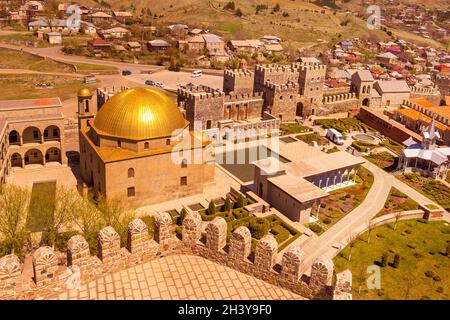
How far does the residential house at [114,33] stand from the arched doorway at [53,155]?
86.7 meters

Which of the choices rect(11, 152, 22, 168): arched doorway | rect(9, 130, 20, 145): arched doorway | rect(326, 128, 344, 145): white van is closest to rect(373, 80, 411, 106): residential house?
rect(326, 128, 344, 145): white van

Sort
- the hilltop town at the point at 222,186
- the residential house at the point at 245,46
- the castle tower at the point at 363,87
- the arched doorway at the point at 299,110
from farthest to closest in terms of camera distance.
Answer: the residential house at the point at 245,46
the castle tower at the point at 363,87
the arched doorway at the point at 299,110
the hilltop town at the point at 222,186

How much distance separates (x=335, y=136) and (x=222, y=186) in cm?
2400

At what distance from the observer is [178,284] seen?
15695 mm

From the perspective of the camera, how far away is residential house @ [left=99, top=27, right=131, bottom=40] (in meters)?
130

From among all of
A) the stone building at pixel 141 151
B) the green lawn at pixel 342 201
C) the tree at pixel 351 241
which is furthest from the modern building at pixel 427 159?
the stone building at pixel 141 151

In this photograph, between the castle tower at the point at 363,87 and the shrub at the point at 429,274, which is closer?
the shrub at the point at 429,274

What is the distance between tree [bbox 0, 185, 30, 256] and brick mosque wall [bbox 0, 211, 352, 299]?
16.7m

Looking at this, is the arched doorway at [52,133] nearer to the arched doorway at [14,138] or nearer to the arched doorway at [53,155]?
the arched doorway at [53,155]

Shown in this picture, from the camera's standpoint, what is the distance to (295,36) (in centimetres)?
15988

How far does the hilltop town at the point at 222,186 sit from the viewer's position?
52.2 ft

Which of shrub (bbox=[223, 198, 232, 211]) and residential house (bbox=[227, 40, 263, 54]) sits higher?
residential house (bbox=[227, 40, 263, 54])

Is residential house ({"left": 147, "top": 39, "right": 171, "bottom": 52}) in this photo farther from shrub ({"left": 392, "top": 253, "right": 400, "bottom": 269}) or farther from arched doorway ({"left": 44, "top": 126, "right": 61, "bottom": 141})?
shrub ({"left": 392, "top": 253, "right": 400, "bottom": 269})

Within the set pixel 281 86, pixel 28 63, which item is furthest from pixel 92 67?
pixel 281 86
